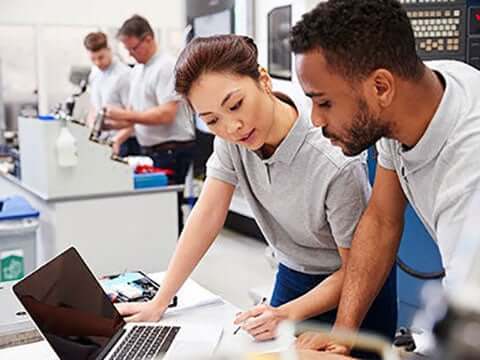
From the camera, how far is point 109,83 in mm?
4262

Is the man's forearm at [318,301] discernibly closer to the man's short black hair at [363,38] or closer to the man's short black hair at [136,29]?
the man's short black hair at [363,38]

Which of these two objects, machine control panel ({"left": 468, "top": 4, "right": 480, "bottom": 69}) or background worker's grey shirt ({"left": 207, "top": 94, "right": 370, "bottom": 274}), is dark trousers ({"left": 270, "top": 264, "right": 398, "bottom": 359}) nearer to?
background worker's grey shirt ({"left": 207, "top": 94, "right": 370, "bottom": 274})

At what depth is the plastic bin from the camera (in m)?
2.67

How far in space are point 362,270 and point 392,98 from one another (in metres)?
0.43

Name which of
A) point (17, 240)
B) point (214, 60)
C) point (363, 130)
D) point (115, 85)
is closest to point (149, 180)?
point (17, 240)

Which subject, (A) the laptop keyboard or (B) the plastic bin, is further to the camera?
(B) the plastic bin

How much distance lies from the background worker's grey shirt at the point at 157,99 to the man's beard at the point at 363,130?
2.62m

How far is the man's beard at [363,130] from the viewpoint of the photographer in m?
1.06

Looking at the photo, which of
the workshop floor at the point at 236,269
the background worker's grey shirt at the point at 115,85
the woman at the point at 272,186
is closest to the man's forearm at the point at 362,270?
the woman at the point at 272,186

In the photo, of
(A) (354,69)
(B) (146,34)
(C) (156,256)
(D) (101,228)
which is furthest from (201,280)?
(A) (354,69)

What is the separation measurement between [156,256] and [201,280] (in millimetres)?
632

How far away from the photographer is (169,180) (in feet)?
11.3

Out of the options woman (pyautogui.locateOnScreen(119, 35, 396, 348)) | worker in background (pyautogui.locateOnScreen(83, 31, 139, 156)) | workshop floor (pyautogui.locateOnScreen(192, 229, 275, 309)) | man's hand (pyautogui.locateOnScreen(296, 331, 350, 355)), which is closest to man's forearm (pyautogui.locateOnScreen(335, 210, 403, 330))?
woman (pyautogui.locateOnScreen(119, 35, 396, 348))

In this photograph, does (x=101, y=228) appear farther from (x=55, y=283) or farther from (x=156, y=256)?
(x=55, y=283)
